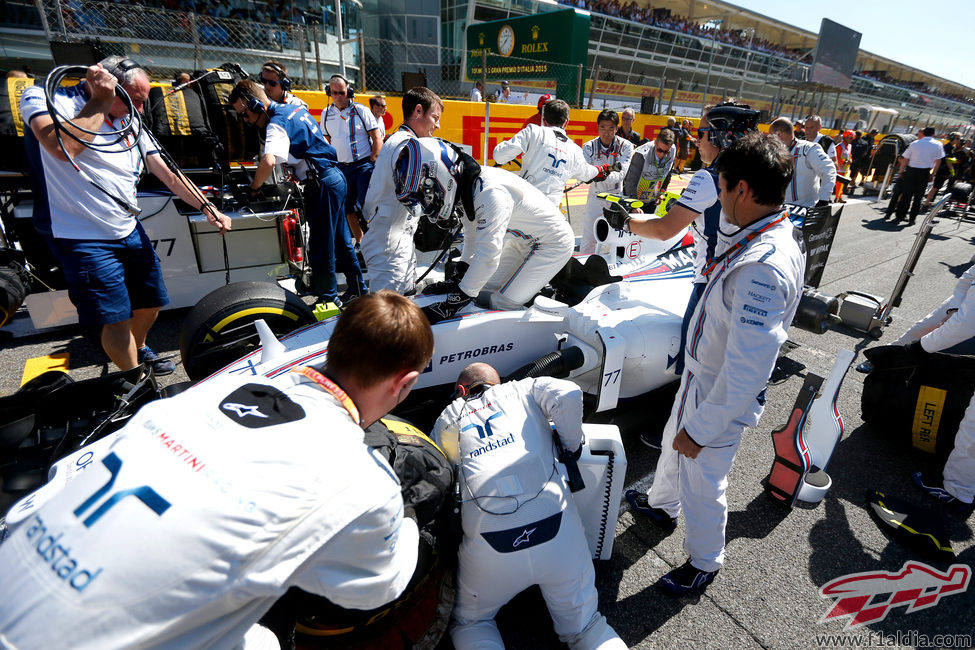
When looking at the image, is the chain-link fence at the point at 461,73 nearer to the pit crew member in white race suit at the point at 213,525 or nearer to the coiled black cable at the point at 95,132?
the coiled black cable at the point at 95,132

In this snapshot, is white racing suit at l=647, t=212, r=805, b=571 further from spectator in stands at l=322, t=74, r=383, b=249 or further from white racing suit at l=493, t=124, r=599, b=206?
spectator in stands at l=322, t=74, r=383, b=249

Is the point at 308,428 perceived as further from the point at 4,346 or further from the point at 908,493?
the point at 4,346

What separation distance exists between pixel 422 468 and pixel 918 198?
1204cm

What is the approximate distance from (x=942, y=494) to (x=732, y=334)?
6.60 ft

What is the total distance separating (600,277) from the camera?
11.6ft

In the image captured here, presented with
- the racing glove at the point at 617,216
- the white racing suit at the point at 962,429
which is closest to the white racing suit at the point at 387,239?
the racing glove at the point at 617,216

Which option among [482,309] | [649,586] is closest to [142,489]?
[649,586]

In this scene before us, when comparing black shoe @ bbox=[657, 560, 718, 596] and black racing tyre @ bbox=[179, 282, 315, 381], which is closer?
black shoe @ bbox=[657, 560, 718, 596]

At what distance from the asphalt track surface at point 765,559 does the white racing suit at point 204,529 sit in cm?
118

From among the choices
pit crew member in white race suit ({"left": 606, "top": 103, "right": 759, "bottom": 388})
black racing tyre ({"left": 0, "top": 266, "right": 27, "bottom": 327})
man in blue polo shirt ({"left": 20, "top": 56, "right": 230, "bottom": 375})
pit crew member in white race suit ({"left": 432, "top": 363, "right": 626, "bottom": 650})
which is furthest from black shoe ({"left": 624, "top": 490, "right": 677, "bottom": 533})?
black racing tyre ({"left": 0, "top": 266, "right": 27, "bottom": 327})

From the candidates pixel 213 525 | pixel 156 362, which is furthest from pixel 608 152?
pixel 213 525

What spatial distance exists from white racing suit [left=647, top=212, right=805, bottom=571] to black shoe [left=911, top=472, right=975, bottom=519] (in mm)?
1579

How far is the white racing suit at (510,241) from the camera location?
2787mm

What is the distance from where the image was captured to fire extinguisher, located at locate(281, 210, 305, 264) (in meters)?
4.66
